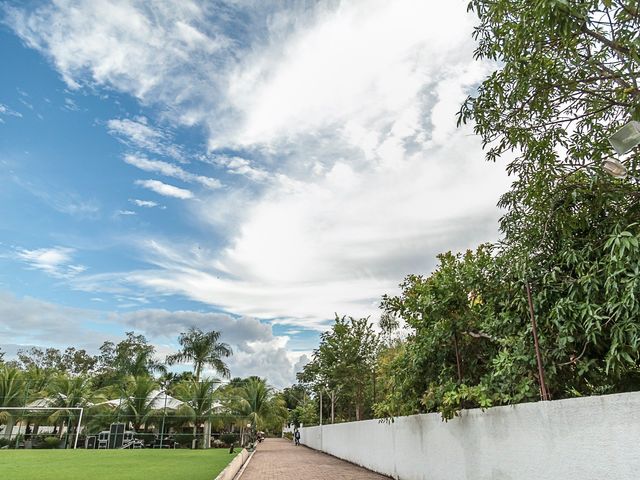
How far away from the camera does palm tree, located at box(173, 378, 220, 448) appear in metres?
27.4

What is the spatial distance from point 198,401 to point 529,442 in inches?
→ 1019

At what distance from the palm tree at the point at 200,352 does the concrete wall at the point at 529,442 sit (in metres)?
27.6

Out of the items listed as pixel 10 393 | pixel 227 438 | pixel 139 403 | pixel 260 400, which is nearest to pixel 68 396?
pixel 10 393

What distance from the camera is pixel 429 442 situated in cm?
871

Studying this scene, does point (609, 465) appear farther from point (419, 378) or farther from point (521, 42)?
point (419, 378)

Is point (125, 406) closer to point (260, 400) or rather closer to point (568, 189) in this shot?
point (260, 400)

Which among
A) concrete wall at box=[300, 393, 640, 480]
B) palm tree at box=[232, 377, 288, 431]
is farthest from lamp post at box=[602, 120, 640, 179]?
palm tree at box=[232, 377, 288, 431]

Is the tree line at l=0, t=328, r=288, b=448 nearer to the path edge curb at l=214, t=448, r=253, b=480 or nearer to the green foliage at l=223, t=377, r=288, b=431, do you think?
the green foliage at l=223, t=377, r=288, b=431

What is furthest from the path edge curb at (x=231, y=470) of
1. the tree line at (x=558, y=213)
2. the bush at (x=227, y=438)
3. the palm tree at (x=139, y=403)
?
the bush at (x=227, y=438)

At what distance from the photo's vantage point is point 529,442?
5.33 metres

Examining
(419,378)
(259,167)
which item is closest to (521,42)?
(419,378)

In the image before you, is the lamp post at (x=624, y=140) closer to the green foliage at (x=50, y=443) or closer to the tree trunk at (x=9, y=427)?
the green foliage at (x=50, y=443)

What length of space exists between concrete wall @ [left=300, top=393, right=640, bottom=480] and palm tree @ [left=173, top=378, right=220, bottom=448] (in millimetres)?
19864

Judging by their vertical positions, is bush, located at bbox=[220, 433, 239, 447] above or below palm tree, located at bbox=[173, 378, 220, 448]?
below
